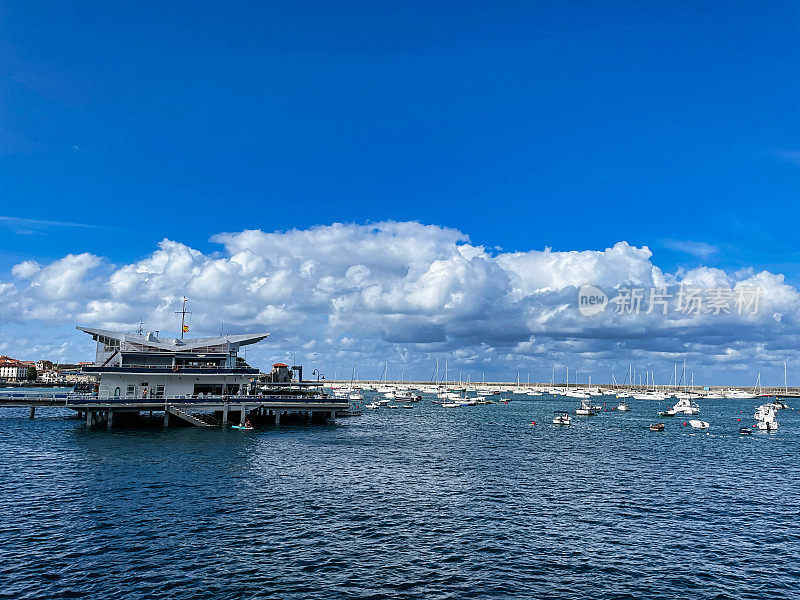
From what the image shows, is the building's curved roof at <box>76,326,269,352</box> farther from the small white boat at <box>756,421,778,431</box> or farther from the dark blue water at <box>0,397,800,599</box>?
the small white boat at <box>756,421,778,431</box>

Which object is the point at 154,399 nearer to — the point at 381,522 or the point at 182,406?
the point at 182,406

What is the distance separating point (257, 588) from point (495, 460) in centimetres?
4669

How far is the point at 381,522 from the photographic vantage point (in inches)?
1597

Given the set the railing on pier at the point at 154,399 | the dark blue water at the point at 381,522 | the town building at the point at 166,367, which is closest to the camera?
the dark blue water at the point at 381,522

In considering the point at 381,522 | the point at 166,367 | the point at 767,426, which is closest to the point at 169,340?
the point at 166,367

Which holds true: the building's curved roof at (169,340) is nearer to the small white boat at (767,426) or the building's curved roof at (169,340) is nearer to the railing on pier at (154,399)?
the railing on pier at (154,399)

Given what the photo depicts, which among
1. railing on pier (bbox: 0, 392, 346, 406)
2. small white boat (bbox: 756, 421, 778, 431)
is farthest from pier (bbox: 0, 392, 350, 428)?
small white boat (bbox: 756, 421, 778, 431)

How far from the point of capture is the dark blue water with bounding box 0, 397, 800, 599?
2981cm

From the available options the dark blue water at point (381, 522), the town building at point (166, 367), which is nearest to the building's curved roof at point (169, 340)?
the town building at point (166, 367)

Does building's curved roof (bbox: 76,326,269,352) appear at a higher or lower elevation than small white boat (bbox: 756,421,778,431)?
higher

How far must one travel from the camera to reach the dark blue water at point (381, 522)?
2981cm

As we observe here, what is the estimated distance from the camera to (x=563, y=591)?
29.3m

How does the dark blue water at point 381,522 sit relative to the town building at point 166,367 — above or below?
below

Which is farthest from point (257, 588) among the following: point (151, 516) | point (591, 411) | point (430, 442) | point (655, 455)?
point (591, 411)
